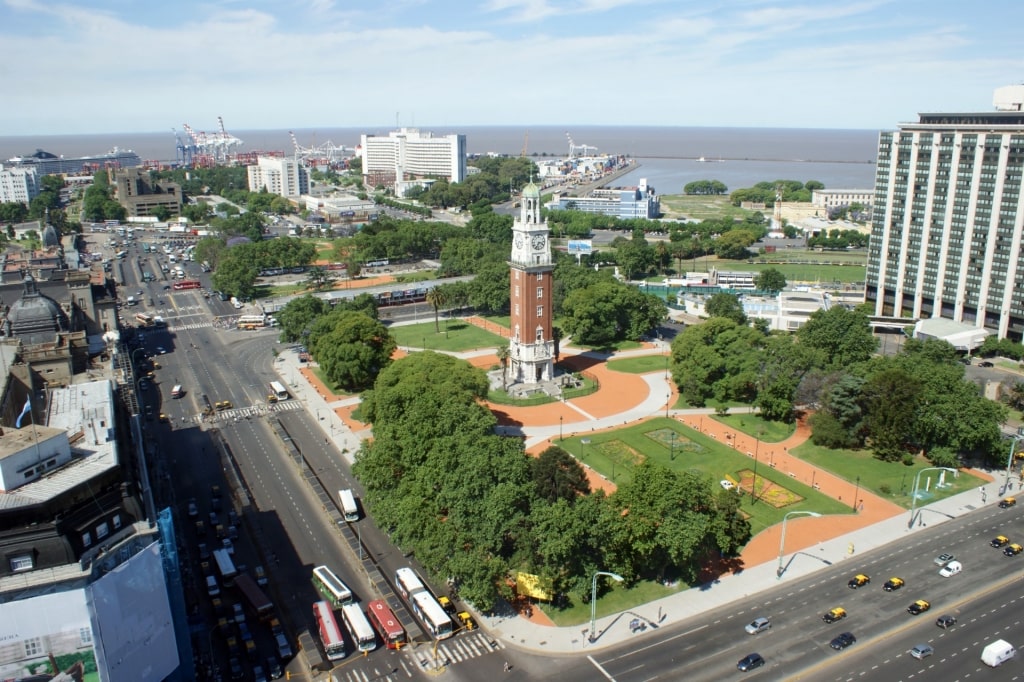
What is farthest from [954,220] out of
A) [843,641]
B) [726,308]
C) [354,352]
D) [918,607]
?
[354,352]

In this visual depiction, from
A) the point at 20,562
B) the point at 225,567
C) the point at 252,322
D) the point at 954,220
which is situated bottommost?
the point at 225,567

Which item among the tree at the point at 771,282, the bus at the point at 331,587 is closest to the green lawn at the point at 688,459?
the bus at the point at 331,587

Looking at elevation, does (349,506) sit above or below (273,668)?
above

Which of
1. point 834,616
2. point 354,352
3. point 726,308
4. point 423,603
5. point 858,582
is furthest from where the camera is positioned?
point 726,308

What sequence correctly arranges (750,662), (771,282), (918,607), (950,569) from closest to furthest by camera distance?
(750,662), (918,607), (950,569), (771,282)

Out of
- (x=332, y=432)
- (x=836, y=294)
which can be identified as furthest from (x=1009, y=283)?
(x=332, y=432)

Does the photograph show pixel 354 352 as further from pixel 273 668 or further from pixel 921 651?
pixel 921 651
